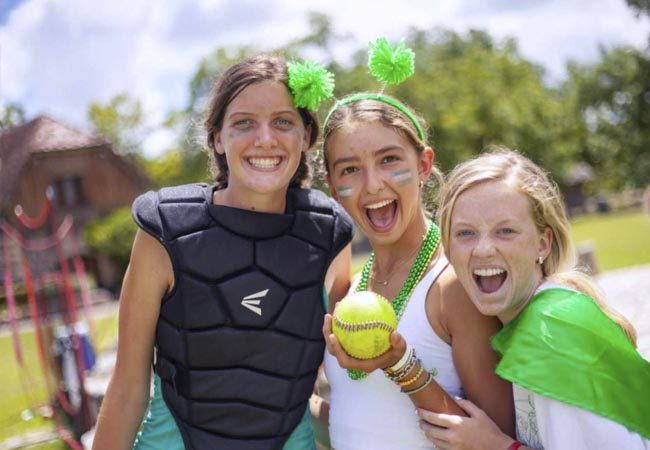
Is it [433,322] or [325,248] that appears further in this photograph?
[325,248]

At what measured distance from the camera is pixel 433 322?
88.5 inches

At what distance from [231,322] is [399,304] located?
66 cm

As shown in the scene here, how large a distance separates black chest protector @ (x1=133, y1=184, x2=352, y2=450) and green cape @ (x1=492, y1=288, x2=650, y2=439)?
35.9 inches

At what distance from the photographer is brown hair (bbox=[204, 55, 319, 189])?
2.56 metres

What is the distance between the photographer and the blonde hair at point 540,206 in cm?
214

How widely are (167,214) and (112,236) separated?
92.6 feet

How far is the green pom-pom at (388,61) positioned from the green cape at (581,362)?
1.39m

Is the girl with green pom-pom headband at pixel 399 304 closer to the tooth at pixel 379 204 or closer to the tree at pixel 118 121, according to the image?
the tooth at pixel 379 204

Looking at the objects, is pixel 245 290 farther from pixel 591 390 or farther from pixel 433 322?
pixel 591 390

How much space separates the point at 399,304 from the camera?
2371 mm

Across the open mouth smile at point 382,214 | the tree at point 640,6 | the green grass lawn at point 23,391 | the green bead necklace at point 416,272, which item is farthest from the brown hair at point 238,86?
the tree at point 640,6

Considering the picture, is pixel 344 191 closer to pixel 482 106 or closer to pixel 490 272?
pixel 490 272

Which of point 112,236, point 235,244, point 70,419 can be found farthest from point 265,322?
point 112,236

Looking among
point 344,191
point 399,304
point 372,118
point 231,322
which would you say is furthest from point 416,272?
point 231,322
